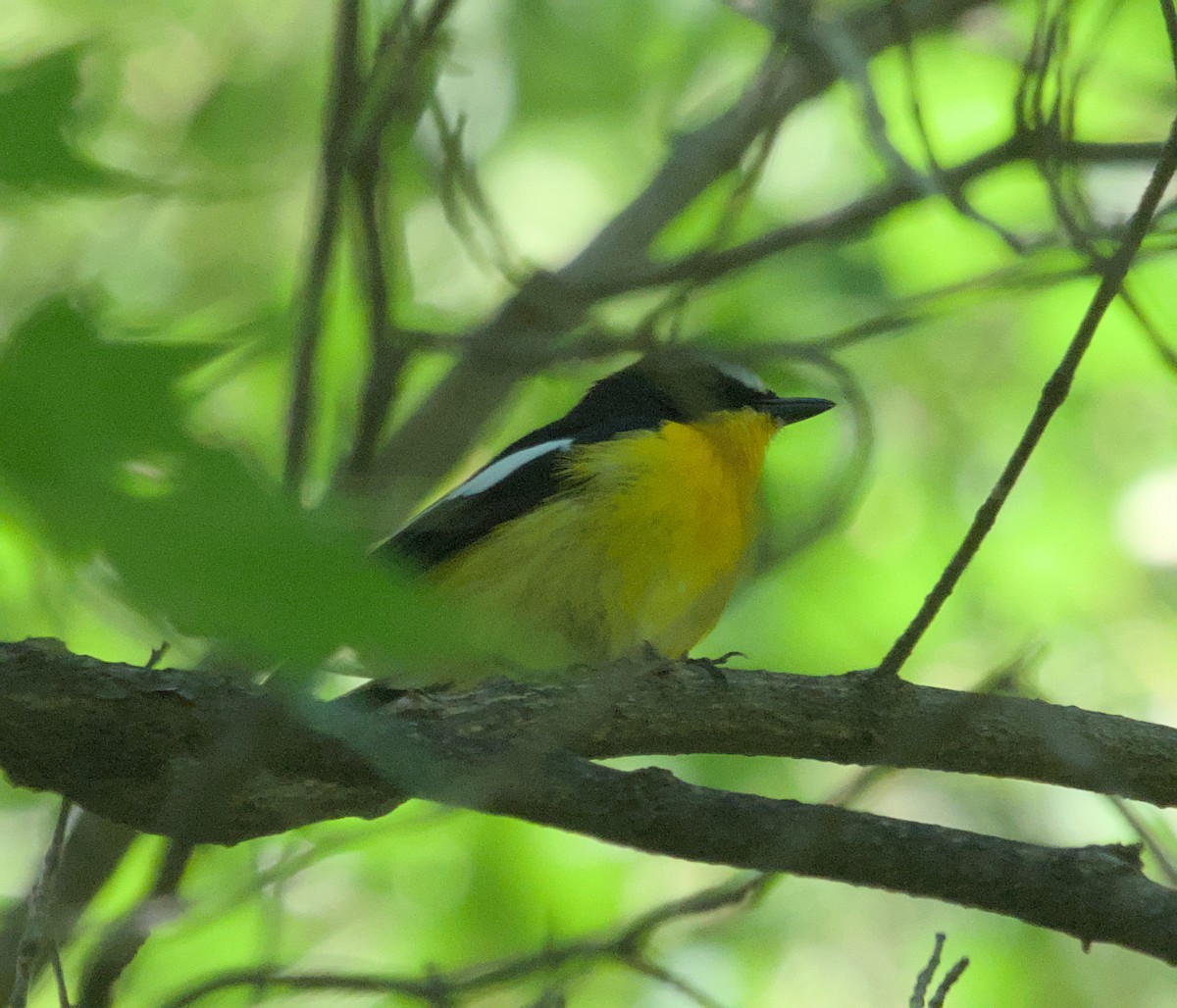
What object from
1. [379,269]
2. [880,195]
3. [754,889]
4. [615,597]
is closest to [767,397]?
[880,195]

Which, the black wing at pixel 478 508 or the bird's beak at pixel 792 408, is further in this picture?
the bird's beak at pixel 792 408

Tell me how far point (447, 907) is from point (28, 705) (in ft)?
9.45

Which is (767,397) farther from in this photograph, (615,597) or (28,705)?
(28,705)

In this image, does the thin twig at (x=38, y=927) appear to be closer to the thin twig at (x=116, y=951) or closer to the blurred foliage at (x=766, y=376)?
the thin twig at (x=116, y=951)

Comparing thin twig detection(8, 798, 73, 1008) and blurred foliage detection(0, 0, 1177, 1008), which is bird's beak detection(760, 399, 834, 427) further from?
thin twig detection(8, 798, 73, 1008)

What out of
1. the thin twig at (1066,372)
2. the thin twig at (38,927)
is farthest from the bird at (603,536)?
the thin twig at (38,927)

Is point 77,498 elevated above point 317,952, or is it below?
below

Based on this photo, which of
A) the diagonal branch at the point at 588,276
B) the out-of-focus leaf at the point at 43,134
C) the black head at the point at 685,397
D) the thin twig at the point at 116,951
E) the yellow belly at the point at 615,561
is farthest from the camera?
the black head at the point at 685,397

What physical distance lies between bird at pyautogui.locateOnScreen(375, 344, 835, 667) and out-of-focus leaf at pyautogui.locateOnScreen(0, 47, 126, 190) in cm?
258

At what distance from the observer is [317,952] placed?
18.2 feet

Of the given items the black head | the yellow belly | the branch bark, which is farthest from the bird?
the branch bark

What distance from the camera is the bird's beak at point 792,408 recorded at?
19.0 ft

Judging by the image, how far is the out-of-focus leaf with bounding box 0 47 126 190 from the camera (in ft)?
4.90

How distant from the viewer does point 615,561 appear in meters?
4.58
